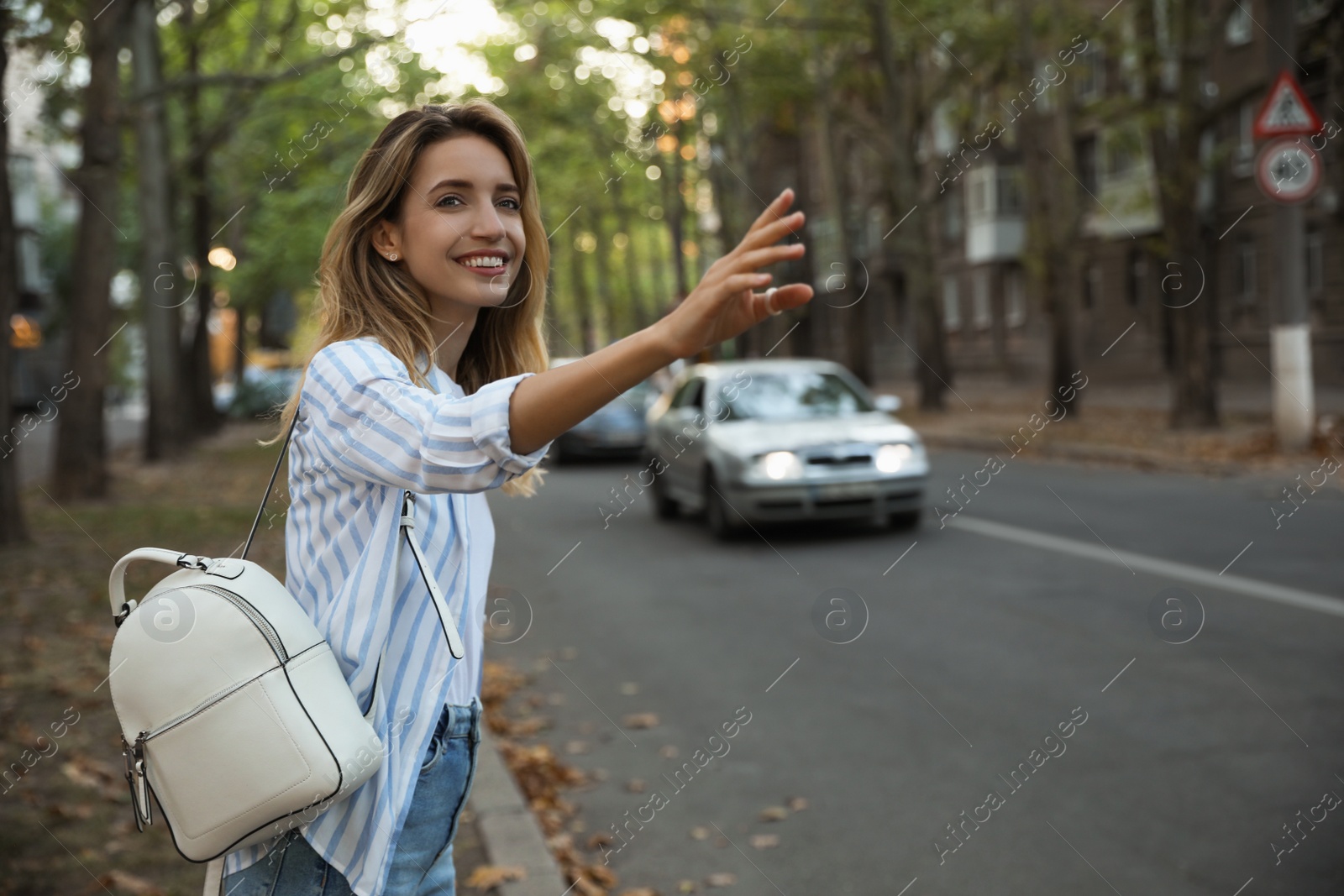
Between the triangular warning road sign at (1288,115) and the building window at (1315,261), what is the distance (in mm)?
17375

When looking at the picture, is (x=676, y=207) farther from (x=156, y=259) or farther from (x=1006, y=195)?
(x=156, y=259)

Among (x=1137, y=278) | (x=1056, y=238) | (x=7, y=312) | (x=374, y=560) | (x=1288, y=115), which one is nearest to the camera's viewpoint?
(x=374, y=560)

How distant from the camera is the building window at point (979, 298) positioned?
45.3 meters

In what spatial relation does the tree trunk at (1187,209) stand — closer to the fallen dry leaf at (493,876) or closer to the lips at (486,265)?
the fallen dry leaf at (493,876)

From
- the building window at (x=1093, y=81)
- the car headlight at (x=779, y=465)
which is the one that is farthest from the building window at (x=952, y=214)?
the car headlight at (x=779, y=465)

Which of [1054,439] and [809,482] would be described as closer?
[809,482]

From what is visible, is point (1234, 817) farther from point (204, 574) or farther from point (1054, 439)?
point (1054, 439)

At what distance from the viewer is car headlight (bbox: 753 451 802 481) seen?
11.1 metres

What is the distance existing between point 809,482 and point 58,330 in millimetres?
46348

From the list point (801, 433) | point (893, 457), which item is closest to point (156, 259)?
point (801, 433)

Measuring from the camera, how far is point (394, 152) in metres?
1.88

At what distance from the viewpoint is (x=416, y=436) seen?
5.29 feet

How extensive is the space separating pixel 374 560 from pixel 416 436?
0.23m

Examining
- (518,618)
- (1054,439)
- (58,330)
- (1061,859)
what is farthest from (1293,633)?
(58,330)
